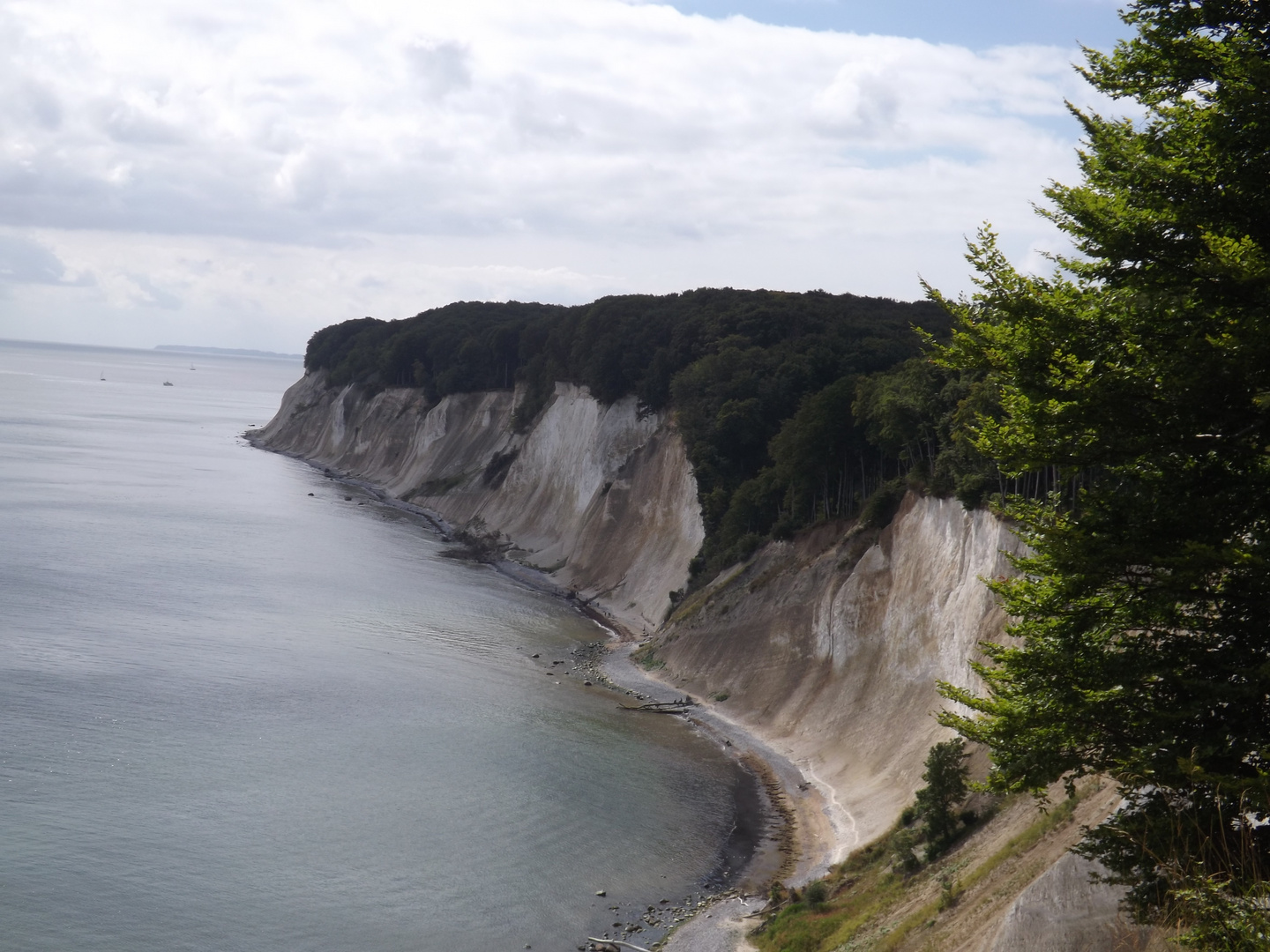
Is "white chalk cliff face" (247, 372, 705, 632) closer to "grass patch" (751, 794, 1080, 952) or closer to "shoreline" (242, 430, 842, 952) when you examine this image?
"shoreline" (242, 430, 842, 952)

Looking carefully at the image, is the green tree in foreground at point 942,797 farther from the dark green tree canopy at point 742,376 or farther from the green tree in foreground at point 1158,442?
the dark green tree canopy at point 742,376

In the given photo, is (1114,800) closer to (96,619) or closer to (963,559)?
(963,559)

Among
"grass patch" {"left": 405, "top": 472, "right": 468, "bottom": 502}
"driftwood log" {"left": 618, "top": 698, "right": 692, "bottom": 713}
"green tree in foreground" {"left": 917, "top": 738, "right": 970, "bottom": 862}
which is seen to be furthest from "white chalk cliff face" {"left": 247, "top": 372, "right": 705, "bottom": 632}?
"green tree in foreground" {"left": 917, "top": 738, "right": 970, "bottom": 862}

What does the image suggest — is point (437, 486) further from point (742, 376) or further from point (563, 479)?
point (742, 376)

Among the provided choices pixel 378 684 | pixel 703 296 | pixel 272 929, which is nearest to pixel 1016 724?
pixel 272 929

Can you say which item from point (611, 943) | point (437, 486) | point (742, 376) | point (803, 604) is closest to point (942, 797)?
point (611, 943)
